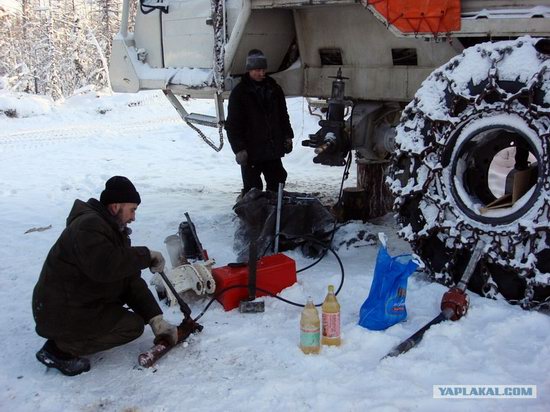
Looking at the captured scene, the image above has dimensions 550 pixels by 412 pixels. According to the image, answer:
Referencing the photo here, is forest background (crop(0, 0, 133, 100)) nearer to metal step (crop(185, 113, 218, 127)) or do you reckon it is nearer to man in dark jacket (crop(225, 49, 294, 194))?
metal step (crop(185, 113, 218, 127))

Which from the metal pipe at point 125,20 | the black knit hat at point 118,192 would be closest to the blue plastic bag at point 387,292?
the black knit hat at point 118,192

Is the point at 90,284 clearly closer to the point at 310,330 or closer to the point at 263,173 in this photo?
the point at 310,330

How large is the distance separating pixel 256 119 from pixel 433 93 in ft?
6.57

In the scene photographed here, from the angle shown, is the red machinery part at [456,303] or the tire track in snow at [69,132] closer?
the red machinery part at [456,303]

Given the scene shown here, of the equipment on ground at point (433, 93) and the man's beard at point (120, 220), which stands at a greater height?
the equipment on ground at point (433, 93)

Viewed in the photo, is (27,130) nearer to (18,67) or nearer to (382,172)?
(382,172)

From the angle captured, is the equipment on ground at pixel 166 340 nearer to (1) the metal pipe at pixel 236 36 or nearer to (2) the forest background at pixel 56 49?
(1) the metal pipe at pixel 236 36

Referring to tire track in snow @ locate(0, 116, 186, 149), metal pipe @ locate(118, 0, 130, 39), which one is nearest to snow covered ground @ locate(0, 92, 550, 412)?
metal pipe @ locate(118, 0, 130, 39)

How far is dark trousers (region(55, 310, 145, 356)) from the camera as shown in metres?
3.19

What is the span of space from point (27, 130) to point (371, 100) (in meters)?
12.2

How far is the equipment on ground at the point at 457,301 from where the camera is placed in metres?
3.27

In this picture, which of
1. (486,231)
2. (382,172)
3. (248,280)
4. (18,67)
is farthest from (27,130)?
(18,67)

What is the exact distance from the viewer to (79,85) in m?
32.2

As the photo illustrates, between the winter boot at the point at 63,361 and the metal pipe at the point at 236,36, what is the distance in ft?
9.29
